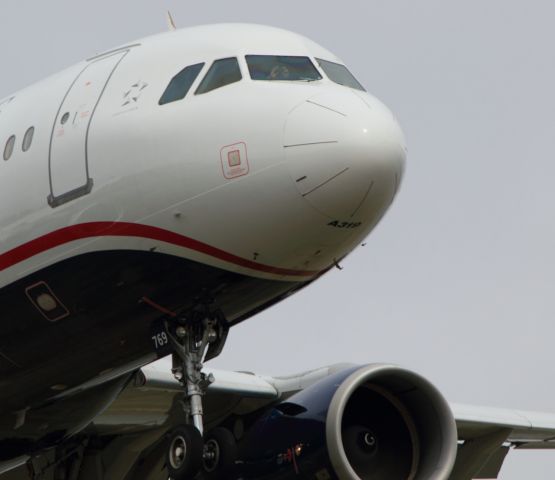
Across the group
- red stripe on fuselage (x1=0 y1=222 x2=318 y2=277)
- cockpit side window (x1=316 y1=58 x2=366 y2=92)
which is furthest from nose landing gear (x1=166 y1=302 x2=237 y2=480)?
cockpit side window (x1=316 y1=58 x2=366 y2=92)

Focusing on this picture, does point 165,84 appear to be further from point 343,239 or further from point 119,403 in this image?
point 119,403

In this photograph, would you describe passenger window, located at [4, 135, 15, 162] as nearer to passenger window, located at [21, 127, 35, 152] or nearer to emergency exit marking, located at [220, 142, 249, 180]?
passenger window, located at [21, 127, 35, 152]

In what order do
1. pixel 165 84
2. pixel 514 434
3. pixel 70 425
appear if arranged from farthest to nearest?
1. pixel 514 434
2. pixel 70 425
3. pixel 165 84

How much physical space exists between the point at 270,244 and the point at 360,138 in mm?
1329

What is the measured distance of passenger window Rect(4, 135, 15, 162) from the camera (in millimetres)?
16672

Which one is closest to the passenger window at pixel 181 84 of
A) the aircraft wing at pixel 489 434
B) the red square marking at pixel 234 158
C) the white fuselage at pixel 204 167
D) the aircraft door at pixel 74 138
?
the white fuselage at pixel 204 167

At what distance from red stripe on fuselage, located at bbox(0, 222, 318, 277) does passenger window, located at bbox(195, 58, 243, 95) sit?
141 cm

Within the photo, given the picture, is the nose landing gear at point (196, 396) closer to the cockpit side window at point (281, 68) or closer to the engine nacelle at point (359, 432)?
the engine nacelle at point (359, 432)

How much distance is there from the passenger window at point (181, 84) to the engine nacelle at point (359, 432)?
15.1 ft

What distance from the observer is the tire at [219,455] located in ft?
52.5

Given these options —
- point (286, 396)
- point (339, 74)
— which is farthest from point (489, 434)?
point (339, 74)

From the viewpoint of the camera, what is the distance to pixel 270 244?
49.5ft

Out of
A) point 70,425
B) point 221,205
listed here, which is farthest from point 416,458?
point 221,205

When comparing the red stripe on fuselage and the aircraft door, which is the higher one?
the aircraft door
